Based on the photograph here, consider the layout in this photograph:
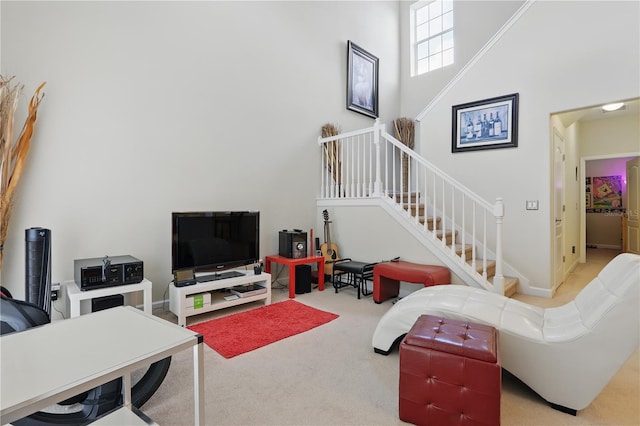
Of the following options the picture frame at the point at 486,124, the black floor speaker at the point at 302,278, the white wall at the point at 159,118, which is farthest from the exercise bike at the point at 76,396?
the picture frame at the point at 486,124

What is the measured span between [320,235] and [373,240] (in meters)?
0.99

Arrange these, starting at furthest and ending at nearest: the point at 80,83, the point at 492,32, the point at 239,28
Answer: the point at 492,32, the point at 239,28, the point at 80,83

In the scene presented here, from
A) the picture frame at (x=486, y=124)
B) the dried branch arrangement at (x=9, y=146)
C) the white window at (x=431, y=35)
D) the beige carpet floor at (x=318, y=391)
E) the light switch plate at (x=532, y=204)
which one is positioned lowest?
the beige carpet floor at (x=318, y=391)

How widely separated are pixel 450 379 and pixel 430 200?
3869mm

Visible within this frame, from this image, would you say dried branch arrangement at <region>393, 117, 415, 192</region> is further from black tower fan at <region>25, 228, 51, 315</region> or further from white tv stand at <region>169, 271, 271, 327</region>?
black tower fan at <region>25, 228, 51, 315</region>

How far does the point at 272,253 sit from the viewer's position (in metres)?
4.58

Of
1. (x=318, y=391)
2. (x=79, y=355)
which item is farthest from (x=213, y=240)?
(x=79, y=355)

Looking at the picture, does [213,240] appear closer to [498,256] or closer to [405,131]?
[498,256]

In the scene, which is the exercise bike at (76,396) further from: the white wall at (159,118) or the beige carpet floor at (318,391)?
the white wall at (159,118)

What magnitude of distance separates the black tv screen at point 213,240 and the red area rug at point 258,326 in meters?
0.59

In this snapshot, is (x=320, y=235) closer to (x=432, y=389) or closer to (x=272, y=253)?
(x=272, y=253)

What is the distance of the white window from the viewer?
6.09 m

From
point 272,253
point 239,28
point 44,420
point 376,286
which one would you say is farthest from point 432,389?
point 239,28

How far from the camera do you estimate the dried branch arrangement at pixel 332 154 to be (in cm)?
509
